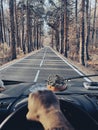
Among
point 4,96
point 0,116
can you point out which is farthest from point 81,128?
point 4,96

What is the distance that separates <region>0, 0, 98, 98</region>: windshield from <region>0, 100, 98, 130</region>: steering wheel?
111 cm

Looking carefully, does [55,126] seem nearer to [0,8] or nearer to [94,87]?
[94,87]

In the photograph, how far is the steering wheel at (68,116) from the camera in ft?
9.72

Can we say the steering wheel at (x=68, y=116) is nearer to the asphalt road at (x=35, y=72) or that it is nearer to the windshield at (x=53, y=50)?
the windshield at (x=53, y=50)

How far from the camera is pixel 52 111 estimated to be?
2523mm

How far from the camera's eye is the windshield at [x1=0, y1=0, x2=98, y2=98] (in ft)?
74.6

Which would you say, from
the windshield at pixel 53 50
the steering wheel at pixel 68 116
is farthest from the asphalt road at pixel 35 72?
the steering wheel at pixel 68 116

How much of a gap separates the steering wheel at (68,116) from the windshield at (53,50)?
1114 mm

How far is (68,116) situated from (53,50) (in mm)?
101511

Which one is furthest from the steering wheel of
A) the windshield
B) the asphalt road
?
the asphalt road

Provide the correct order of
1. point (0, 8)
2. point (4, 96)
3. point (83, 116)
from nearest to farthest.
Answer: point (83, 116)
point (4, 96)
point (0, 8)

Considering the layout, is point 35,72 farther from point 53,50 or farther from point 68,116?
point 53,50

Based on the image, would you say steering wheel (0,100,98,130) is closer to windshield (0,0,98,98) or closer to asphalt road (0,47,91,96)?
windshield (0,0,98,98)

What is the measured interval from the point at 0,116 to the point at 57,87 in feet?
2.38
